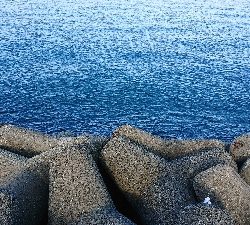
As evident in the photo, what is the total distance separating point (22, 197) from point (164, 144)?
6283 millimetres

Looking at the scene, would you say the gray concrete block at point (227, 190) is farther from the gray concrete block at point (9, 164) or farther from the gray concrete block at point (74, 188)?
the gray concrete block at point (9, 164)

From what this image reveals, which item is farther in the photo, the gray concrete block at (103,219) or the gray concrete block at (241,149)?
the gray concrete block at (241,149)

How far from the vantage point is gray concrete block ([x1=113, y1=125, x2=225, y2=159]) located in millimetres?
18562

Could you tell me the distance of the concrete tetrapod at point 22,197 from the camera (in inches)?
561

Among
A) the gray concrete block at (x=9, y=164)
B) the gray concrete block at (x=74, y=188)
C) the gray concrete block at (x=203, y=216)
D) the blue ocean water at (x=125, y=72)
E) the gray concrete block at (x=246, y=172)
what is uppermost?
the gray concrete block at (x=203, y=216)

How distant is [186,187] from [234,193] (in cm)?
161

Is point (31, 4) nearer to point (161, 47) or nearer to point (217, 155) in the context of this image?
point (161, 47)

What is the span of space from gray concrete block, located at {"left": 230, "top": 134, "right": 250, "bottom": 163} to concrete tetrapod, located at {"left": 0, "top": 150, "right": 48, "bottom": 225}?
25.3ft

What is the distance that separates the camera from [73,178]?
50.1 feet

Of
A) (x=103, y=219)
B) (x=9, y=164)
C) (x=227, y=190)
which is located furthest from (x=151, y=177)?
(x=9, y=164)

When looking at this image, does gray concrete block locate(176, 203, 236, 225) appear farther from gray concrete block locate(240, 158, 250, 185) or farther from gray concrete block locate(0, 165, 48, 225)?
gray concrete block locate(0, 165, 48, 225)

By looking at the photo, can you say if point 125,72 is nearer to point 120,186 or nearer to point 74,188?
point 120,186

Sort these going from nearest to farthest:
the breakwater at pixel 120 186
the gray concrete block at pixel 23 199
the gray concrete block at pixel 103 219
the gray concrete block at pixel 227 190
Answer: the gray concrete block at pixel 103 219 < the gray concrete block at pixel 23 199 < the breakwater at pixel 120 186 < the gray concrete block at pixel 227 190

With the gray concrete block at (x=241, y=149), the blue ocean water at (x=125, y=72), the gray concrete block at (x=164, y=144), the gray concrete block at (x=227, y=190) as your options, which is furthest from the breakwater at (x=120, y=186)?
the blue ocean water at (x=125, y=72)
